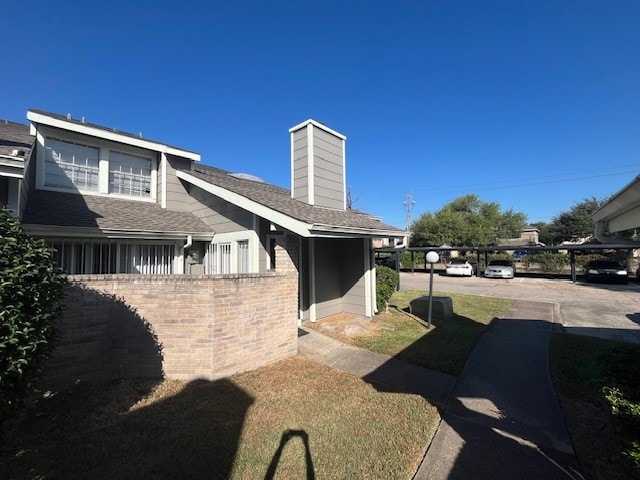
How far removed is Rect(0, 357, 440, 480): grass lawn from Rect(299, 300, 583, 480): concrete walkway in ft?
0.98

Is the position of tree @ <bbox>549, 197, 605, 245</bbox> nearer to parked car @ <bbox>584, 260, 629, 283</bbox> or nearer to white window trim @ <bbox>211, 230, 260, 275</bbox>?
parked car @ <bbox>584, 260, 629, 283</bbox>

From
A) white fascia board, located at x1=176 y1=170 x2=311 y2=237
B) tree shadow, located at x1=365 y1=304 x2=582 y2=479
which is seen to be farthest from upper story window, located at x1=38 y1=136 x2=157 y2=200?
tree shadow, located at x1=365 y1=304 x2=582 y2=479

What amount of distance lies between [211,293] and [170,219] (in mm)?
4726

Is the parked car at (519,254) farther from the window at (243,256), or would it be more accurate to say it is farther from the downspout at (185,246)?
the downspout at (185,246)

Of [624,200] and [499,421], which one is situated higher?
[624,200]

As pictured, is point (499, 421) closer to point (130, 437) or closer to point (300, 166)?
point (130, 437)

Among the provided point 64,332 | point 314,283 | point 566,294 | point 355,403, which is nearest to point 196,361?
point 64,332

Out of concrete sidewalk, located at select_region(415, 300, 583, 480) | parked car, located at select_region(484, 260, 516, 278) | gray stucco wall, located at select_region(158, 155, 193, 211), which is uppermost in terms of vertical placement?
gray stucco wall, located at select_region(158, 155, 193, 211)

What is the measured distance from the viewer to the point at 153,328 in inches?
189

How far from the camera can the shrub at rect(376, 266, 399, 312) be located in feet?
32.0

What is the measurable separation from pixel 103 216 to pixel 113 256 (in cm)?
105

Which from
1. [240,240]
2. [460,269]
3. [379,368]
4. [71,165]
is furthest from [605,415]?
[460,269]

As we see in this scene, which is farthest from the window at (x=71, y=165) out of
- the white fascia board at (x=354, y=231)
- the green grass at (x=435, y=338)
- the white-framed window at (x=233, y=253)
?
the green grass at (x=435, y=338)

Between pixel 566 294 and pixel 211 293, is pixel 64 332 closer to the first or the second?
pixel 211 293
